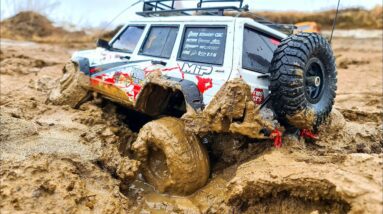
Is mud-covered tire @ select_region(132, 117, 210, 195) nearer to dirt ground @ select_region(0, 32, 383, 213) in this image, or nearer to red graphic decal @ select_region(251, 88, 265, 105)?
dirt ground @ select_region(0, 32, 383, 213)

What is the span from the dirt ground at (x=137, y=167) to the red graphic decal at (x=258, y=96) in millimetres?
453

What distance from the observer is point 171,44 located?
5.14 meters

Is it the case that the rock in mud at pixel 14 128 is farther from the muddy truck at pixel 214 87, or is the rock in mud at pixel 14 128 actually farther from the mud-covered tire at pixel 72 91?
the mud-covered tire at pixel 72 91

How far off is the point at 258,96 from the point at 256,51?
0.58m

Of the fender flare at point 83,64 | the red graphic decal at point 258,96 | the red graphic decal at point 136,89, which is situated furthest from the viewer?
the fender flare at point 83,64

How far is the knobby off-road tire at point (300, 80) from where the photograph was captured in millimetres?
3982

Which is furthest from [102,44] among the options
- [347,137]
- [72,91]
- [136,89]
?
[347,137]

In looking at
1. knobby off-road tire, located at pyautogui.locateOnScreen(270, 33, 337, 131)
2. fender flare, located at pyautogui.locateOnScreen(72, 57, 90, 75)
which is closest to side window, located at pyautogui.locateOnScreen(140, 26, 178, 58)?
fender flare, located at pyautogui.locateOnScreen(72, 57, 90, 75)

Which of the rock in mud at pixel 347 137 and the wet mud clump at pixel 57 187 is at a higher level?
the rock in mud at pixel 347 137

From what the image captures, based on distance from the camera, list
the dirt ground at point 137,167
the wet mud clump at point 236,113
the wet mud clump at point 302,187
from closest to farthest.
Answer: the wet mud clump at point 302,187, the dirt ground at point 137,167, the wet mud clump at point 236,113

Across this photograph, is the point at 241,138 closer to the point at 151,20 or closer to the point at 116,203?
the point at 116,203

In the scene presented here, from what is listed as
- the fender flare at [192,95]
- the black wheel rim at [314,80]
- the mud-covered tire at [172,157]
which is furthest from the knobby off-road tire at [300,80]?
the mud-covered tire at [172,157]

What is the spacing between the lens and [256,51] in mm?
4504

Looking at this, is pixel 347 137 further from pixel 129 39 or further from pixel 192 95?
Result: pixel 129 39
